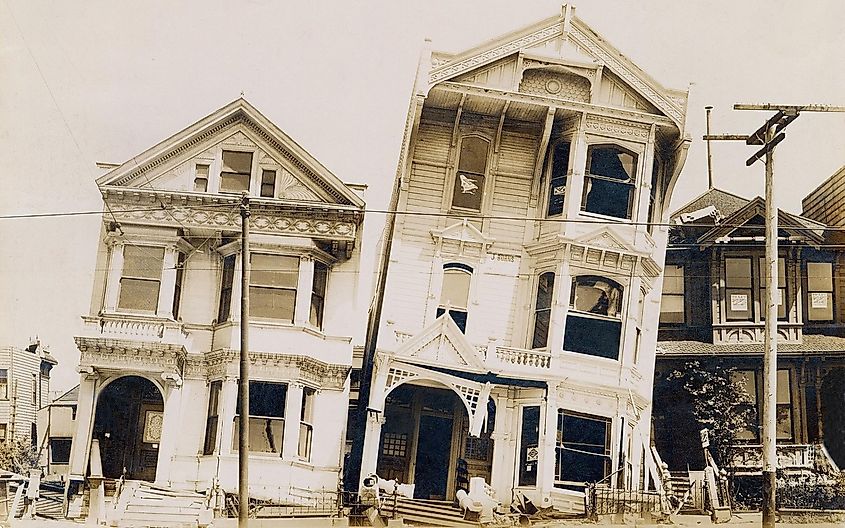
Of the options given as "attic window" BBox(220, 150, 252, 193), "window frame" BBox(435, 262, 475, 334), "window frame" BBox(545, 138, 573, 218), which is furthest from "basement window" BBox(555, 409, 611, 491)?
"attic window" BBox(220, 150, 252, 193)

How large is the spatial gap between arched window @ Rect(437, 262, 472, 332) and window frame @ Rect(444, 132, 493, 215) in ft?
1.69

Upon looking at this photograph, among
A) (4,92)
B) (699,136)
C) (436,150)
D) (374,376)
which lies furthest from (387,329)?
(4,92)

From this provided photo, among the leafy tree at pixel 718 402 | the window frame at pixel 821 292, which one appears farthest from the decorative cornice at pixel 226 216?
the window frame at pixel 821 292

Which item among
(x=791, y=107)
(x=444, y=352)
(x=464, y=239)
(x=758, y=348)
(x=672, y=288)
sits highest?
(x=791, y=107)

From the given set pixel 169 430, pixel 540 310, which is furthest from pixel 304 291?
pixel 540 310

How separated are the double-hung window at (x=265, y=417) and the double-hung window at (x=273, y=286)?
0.62 metres

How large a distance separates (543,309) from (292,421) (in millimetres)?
2452

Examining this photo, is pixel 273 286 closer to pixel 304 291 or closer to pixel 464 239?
pixel 304 291

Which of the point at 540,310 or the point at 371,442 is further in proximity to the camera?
the point at 540,310

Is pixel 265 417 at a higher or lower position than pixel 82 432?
higher

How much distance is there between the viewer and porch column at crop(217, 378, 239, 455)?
8.08 m

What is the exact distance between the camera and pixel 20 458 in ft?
26.5

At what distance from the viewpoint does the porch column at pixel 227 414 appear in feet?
26.5

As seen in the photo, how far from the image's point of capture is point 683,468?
28.1 feet
